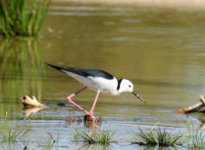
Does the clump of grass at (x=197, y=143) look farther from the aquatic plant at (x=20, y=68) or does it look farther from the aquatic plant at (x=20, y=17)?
the aquatic plant at (x=20, y=17)

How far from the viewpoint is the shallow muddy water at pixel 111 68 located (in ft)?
31.5

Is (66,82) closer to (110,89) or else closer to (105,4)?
(110,89)

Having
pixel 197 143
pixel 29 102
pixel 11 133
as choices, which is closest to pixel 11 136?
pixel 11 133

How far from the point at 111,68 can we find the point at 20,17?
5011 millimetres

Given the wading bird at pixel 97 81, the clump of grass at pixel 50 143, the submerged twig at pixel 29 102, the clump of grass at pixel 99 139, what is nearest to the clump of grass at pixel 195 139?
the clump of grass at pixel 99 139

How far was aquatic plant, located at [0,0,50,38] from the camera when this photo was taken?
1912 centimetres

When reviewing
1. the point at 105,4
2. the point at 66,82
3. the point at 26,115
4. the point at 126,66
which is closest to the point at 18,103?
the point at 26,115

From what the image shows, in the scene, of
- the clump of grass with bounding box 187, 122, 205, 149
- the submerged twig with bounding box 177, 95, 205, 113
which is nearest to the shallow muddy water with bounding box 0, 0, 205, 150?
the submerged twig with bounding box 177, 95, 205, 113

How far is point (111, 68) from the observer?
14.9m

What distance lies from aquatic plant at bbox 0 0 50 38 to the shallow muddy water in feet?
1.02

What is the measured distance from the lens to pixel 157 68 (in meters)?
15.4

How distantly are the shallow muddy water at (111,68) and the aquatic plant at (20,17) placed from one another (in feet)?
1.02

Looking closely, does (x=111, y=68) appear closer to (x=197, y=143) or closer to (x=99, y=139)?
(x=99, y=139)

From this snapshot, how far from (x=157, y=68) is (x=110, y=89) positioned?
5.45 meters
